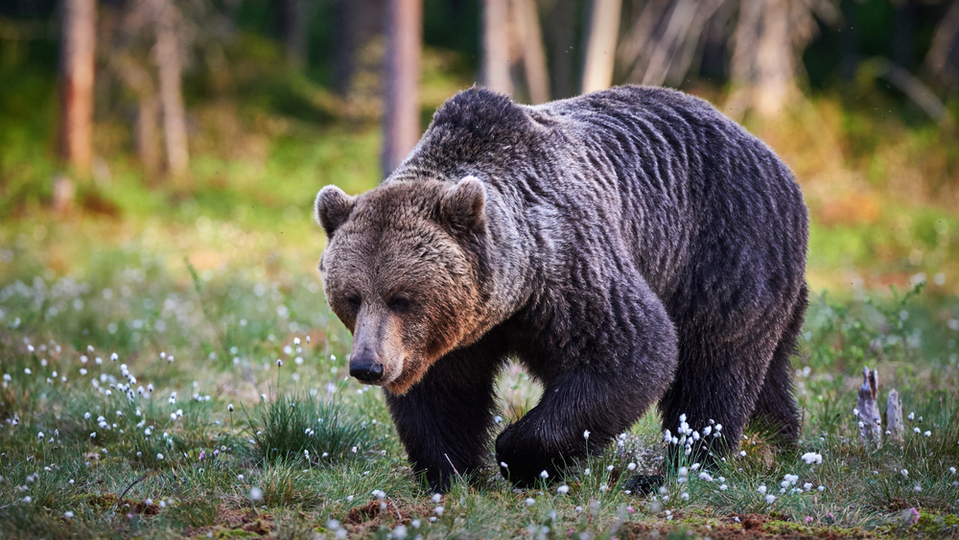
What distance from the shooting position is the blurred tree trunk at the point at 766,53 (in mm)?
16453

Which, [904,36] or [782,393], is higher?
[904,36]

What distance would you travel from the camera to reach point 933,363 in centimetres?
704

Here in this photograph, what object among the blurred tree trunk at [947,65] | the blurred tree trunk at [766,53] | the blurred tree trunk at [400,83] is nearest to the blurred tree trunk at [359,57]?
the blurred tree trunk at [400,83]

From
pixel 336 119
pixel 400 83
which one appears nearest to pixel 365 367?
pixel 400 83

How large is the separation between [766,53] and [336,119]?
11.4 m

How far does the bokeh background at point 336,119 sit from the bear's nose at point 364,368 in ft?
26.6

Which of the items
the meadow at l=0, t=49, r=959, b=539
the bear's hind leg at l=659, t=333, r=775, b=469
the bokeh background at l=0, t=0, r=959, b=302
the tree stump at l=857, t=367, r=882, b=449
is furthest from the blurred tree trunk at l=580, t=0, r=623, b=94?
the bear's hind leg at l=659, t=333, r=775, b=469

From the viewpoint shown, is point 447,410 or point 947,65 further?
point 947,65

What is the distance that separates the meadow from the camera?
333 centimetres

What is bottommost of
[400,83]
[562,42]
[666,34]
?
[400,83]

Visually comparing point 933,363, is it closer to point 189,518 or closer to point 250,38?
point 189,518

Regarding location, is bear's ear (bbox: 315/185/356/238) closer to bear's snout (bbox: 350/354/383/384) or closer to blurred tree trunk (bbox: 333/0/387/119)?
bear's snout (bbox: 350/354/383/384)

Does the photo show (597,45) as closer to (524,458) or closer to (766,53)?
(766,53)

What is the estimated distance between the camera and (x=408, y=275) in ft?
11.5
